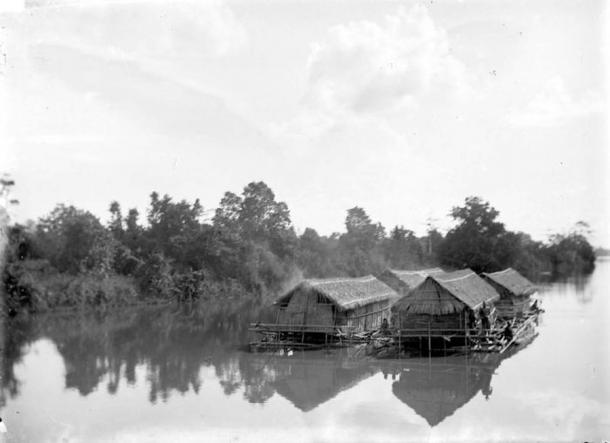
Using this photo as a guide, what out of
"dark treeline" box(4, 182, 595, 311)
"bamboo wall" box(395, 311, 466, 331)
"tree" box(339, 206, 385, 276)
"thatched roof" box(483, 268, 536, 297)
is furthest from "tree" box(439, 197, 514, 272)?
"bamboo wall" box(395, 311, 466, 331)

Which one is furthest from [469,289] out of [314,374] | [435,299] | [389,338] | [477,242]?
[477,242]

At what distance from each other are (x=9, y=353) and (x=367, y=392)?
378 inches

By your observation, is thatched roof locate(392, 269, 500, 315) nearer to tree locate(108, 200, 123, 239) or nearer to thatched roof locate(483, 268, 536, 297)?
thatched roof locate(483, 268, 536, 297)

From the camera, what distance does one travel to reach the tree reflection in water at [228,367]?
34.4ft

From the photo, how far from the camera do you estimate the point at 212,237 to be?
30250 millimetres

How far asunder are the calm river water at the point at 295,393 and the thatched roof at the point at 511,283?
2645mm

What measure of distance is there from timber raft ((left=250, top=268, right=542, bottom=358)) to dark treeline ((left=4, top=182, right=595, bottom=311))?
32.3 feet

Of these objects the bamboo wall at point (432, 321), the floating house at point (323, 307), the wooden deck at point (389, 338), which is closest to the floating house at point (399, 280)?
the floating house at point (323, 307)

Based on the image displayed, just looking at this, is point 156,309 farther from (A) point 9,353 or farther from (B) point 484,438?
(B) point 484,438

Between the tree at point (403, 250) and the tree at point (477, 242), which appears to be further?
the tree at point (403, 250)

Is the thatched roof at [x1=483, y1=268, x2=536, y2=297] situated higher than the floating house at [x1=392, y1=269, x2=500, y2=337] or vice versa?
the thatched roof at [x1=483, y1=268, x2=536, y2=297]

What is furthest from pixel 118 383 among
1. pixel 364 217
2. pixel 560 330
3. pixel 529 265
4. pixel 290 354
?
pixel 529 265

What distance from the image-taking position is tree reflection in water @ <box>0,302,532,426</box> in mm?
10477

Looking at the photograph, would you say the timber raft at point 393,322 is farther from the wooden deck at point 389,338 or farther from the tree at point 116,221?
the tree at point 116,221
